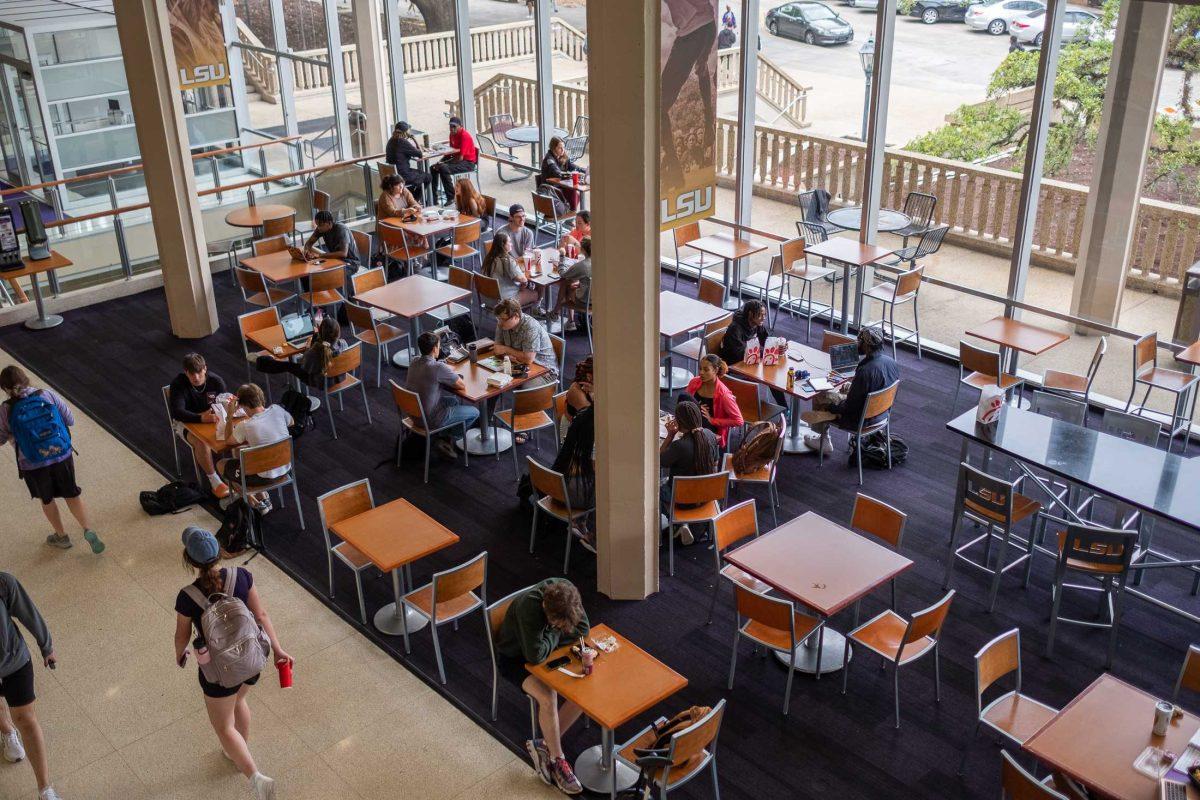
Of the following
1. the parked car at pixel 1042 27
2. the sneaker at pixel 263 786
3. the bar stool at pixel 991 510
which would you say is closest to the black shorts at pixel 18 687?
the sneaker at pixel 263 786

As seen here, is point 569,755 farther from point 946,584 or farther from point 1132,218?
point 1132,218

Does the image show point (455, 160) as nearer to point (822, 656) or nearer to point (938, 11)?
point (938, 11)

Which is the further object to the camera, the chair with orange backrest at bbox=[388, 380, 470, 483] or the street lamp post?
the street lamp post

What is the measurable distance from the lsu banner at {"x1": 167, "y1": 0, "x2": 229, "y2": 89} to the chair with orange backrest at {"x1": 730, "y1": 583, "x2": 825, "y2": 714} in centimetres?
797

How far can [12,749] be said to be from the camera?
20.6 ft

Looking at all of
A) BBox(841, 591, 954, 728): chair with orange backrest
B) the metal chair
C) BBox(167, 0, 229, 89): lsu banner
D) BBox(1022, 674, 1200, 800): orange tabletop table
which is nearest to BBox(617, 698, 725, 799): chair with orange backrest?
BBox(841, 591, 954, 728): chair with orange backrest

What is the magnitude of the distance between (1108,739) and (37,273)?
438 inches

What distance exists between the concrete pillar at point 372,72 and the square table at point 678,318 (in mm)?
7515

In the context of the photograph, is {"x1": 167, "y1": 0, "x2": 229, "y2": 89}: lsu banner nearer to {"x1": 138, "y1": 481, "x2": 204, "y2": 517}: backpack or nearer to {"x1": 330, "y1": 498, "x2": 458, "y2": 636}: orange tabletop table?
{"x1": 138, "y1": 481, "x2": 204, "y2": 517}: backpack

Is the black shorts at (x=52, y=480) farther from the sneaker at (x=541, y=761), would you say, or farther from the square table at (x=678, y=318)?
the square table at (x=678, y=318)

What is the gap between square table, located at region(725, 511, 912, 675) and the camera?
6316mm

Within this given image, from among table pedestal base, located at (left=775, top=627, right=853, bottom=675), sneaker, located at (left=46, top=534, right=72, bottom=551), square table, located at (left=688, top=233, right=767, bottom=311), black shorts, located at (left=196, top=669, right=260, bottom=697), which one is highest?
square table, located at (left=688, top=233, right=767, bottom=311)

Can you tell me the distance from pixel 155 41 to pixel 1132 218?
8.84 meters

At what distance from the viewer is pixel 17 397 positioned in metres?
7.43
